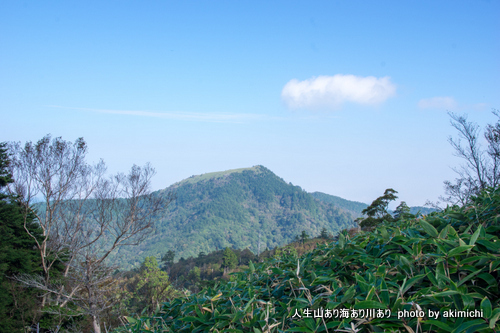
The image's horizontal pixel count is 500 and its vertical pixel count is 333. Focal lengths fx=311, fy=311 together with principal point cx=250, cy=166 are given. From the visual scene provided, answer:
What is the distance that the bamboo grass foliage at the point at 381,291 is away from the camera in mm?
974

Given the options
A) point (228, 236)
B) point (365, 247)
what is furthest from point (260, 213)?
point (365, 247)

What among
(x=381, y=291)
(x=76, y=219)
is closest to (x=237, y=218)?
(x=76, y=219)

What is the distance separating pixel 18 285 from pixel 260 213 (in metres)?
165

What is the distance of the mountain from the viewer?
134 m

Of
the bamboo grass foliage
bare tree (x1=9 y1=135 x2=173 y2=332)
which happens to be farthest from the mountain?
the bamboo grass foliage

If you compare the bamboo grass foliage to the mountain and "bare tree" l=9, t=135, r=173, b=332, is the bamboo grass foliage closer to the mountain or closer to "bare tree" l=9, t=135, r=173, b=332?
"bare tree" l=9, t=135, r=173, b=332

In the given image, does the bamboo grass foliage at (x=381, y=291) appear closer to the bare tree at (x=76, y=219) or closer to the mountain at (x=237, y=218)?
the bare tree at (x=76, y=219)

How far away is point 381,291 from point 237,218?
552 ft

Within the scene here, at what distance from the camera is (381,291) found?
1040 mm

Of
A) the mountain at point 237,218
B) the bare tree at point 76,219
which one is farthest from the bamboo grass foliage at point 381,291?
the mountain at point 237,218

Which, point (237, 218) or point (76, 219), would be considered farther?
point (237, 218)

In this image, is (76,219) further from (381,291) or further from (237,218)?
(237,218)

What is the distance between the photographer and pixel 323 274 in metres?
1.41

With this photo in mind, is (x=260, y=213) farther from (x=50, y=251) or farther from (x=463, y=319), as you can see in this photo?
(x=463, y=319)
